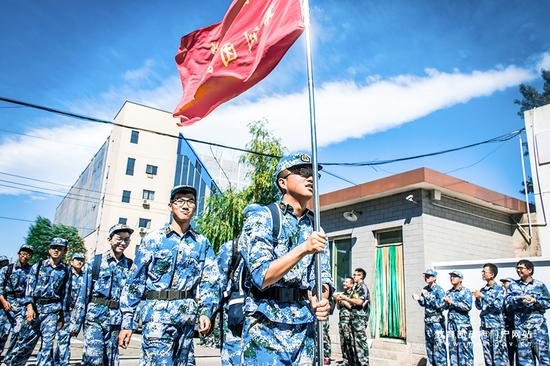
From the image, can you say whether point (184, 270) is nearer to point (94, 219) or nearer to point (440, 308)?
point (440, 308)

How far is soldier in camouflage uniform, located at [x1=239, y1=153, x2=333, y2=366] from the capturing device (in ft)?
8.00

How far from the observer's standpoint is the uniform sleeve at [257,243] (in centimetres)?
249

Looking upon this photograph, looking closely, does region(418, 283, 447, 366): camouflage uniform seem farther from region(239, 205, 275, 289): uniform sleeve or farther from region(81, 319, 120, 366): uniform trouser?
region(239, 205, 275, 289): uniform sleeve

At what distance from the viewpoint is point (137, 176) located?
42031 millimetres

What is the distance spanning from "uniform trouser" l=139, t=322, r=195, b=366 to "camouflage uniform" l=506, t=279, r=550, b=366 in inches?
263

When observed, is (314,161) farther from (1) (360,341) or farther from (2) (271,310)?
(1) (360,341)

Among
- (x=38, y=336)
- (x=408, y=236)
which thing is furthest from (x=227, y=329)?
(x=408, y=236)

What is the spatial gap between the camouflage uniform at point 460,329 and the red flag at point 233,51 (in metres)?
7.06

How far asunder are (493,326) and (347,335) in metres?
3.17

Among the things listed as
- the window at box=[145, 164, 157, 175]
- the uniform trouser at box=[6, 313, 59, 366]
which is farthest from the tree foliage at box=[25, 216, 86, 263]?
the uniform trouser at box=[6, 313, 59, 366]

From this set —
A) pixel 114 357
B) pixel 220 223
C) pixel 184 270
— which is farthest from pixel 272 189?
pixel 184 270

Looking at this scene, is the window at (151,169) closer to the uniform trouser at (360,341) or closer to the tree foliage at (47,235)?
the tree foliage at (47,235)

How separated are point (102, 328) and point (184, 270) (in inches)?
94.4

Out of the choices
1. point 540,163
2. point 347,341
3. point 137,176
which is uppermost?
point 137,176
